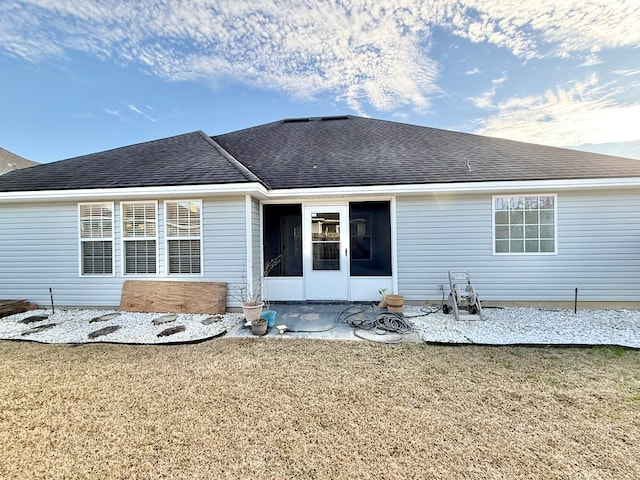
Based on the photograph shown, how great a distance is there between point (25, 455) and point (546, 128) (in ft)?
47.1

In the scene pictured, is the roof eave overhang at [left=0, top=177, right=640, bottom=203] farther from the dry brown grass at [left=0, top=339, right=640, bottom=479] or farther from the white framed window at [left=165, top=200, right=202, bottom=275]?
the dry brown grass at [left=0, top=339, right=640, bottom=479]

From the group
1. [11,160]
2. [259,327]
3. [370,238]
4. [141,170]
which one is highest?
[11,160]

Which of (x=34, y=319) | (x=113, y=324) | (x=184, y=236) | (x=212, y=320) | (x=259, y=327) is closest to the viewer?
(x=259, y=327)

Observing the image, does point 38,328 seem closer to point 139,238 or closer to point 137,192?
point 139,238

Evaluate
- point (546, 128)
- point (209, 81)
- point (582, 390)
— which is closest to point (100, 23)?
point (209, 81)

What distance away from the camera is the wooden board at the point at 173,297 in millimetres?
5785

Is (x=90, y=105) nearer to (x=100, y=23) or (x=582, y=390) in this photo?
(x=100, y=23)

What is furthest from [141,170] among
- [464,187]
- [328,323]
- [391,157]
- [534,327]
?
[534,327]

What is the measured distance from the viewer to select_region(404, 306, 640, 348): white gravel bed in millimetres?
4262

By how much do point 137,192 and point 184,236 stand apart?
131cm

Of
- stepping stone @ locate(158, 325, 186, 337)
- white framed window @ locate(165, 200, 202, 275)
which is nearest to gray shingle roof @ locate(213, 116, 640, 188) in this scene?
white framed window @ locate(165, 200, 202, 275)

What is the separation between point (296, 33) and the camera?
7.62 metres

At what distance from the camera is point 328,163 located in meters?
7.21

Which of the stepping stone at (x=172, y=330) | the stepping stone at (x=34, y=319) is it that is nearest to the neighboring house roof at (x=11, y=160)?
the stepping stone at (x=34, y=319)
